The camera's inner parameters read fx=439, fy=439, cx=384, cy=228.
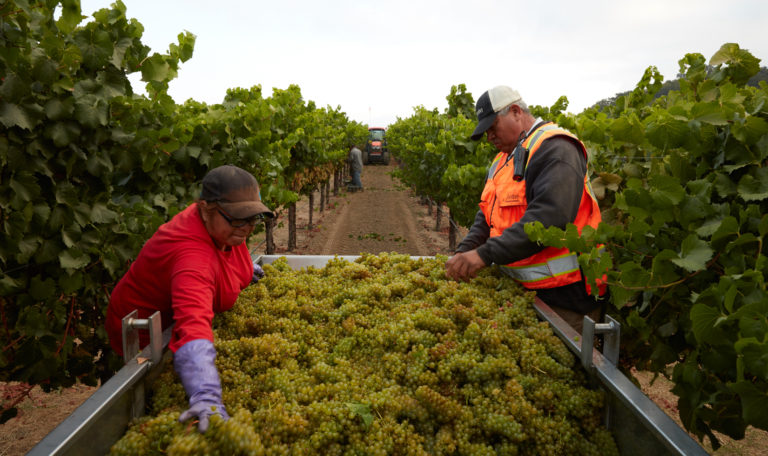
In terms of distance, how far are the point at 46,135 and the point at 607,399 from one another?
3.28 m

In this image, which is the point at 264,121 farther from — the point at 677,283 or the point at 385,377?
the point at 677,283

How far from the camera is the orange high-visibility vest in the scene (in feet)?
9.13

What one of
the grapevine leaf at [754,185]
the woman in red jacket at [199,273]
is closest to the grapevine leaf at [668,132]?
the grapevine leaf at [754,185]

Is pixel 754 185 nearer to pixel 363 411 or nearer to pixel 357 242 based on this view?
pixel 363 411

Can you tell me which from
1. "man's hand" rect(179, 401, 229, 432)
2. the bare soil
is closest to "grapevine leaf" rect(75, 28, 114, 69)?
"man's hand" rect(179, 401, 229, 432)

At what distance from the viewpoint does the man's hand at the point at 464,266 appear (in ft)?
9.84

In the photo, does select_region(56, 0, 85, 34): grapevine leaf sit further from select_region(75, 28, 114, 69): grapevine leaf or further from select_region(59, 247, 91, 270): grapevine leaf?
select_region(59, 247, 91, 270): grapevine leaf

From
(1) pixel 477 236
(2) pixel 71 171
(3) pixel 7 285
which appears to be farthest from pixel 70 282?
(1) pixel 477 236

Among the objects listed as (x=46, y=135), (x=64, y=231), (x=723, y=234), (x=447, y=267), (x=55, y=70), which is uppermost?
(x=55, y=70)

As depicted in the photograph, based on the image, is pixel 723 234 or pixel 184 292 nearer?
pixel 723 234

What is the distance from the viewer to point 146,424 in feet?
5.51

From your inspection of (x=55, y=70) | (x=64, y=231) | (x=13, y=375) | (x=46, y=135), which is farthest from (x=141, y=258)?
(x=13, y=375)

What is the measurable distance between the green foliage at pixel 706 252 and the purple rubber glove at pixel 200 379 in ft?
5.20

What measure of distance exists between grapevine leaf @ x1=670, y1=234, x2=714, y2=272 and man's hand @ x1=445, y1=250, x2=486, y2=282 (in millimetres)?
1341
